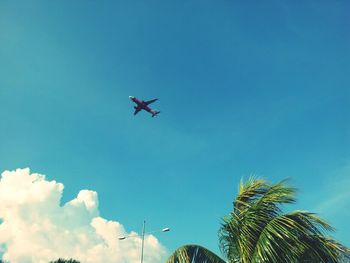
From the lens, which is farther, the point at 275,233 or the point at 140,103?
the point at 140,103

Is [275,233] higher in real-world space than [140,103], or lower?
lower

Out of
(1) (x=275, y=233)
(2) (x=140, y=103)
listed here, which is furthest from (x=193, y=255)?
(2) (x=140, y=103)

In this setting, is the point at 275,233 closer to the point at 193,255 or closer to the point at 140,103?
the point at 193,255

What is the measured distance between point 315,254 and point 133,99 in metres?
57.4

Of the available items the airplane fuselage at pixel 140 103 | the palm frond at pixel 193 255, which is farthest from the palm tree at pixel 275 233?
the airplane fuselage at pixel 140 103

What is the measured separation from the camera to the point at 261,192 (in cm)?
1010

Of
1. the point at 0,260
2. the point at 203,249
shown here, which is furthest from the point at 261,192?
the point at 0,260

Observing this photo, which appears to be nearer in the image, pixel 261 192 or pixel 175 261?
pixel 261 192

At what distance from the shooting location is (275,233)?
28.2 ft

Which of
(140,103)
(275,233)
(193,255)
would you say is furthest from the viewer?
(140,103)

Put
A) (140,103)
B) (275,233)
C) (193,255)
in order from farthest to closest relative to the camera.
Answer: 1. (140,103)
2. (193,255)
3. (275,233)

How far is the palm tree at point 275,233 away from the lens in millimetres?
8695

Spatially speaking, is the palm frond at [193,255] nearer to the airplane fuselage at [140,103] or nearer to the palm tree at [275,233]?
the palm tree at [275,233]

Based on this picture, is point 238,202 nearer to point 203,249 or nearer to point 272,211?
point 272,211
